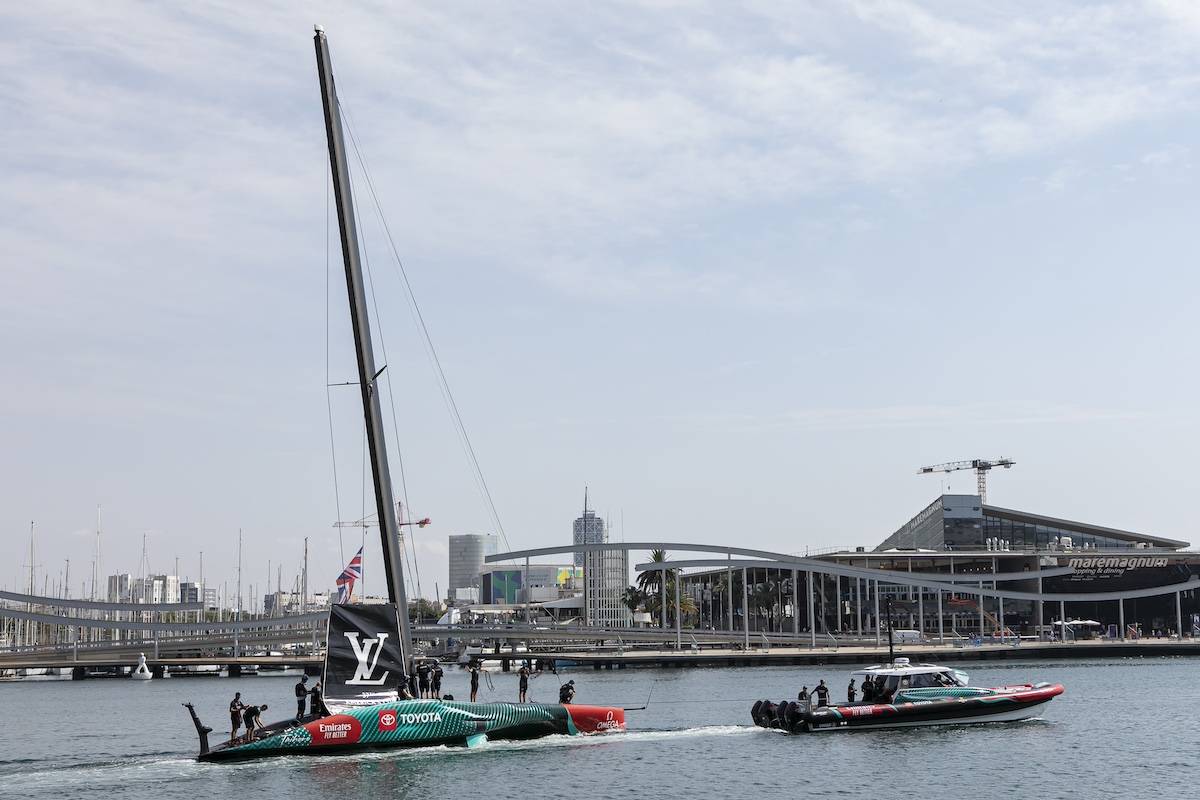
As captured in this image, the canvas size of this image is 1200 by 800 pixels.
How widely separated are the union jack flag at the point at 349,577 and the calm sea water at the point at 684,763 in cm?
1272

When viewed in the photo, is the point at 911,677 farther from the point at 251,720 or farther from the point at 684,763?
the point at 251,720

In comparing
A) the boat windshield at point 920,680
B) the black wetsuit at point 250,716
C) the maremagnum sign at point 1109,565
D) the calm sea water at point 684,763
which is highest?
the maremagnum sign at point 1109,565

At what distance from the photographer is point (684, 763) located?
41.9m

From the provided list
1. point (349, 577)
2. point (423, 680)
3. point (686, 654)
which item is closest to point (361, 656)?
point (423, 680)

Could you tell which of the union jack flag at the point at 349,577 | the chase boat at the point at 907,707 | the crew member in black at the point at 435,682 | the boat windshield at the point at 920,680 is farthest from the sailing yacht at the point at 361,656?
the union jack flag at the point at 349,577

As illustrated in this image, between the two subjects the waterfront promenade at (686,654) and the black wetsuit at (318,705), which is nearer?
the black wetsuit at (318,705)

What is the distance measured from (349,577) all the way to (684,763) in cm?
3945

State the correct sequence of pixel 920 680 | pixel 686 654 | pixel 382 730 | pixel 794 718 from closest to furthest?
1. pixel 382 730
2. pixel 794 718
3. pixel 920 680
4. pixel 686 654

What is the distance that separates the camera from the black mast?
36.4 m

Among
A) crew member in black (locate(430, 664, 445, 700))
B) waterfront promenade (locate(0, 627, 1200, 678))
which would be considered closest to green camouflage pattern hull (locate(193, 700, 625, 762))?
crew member in black (locate(430, 664, 445, 700))

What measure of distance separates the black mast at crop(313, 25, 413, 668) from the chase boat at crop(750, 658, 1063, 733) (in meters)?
17.1

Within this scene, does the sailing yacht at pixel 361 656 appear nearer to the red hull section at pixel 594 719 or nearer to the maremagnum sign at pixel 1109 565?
the red hull section at pixel 594 719

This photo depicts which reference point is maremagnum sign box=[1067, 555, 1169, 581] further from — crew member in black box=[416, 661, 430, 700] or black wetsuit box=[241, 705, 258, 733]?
black wetsuit box=[241, 705, 258, 733]

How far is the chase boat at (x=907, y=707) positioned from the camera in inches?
1886
